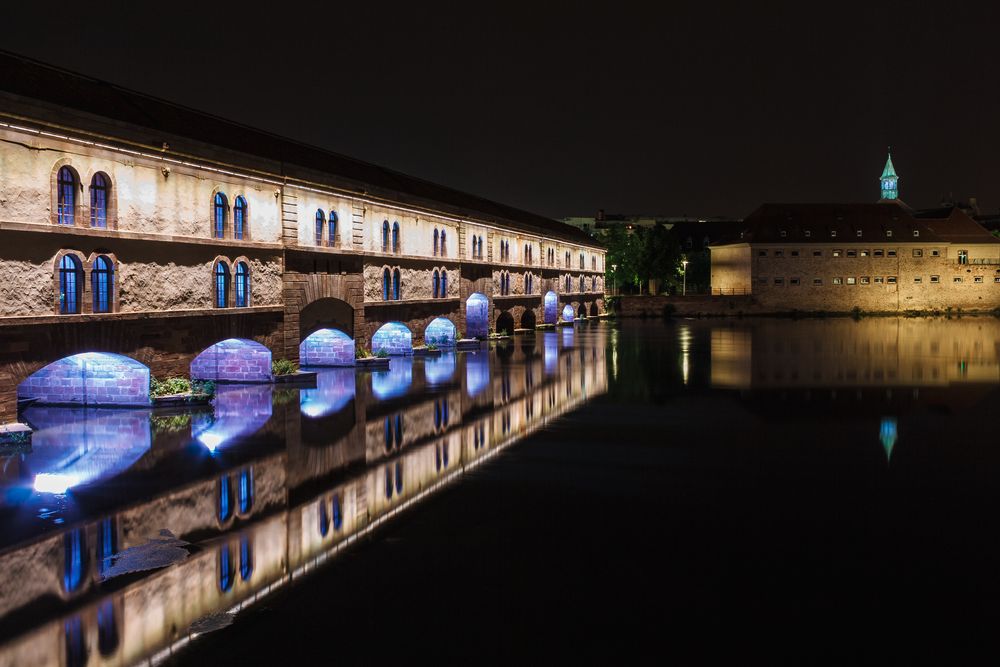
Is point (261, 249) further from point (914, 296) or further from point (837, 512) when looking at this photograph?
point (914, 296)

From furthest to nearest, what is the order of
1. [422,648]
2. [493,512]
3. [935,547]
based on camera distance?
1. [493,512]
2. [935,547]
3. [422,648]

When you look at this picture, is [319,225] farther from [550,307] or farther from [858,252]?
[858,252]

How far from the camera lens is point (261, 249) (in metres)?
26.8

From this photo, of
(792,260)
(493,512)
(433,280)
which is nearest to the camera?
(493,512)

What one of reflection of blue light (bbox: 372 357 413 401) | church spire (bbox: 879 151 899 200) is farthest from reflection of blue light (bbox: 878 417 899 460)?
church spire (bbox: 879 151 899 200)

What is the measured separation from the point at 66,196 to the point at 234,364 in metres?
9.37

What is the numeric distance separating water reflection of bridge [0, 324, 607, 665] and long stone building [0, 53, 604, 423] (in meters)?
2.15

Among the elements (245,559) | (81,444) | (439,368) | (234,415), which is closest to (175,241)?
(234,415)

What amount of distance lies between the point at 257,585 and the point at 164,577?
1.16 metres

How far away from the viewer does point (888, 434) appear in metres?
19.5

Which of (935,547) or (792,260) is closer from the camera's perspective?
(935,547)

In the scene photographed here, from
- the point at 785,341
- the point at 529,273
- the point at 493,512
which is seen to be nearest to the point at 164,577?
the point at 493,512

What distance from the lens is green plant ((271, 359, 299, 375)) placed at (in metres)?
27.8

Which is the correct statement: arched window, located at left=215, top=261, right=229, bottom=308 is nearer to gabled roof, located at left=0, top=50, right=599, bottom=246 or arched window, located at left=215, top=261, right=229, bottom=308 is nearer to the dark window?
gabled roof, located at left=0, top=50, right=599, bottom=246
